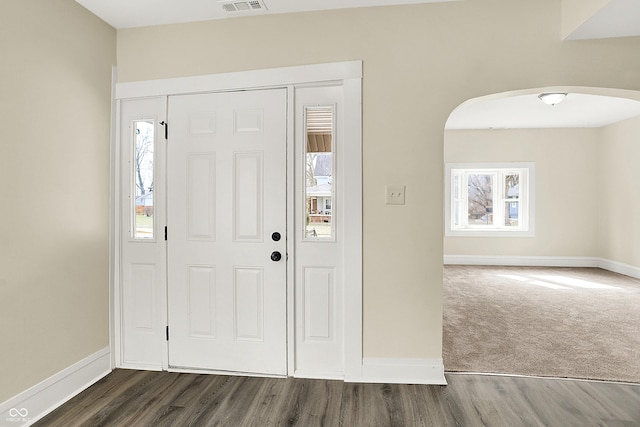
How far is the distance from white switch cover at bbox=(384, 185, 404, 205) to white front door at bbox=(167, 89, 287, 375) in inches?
28.7

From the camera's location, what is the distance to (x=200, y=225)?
2.72 m

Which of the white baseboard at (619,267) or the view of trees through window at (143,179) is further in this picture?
the white baseboard at (619,267)

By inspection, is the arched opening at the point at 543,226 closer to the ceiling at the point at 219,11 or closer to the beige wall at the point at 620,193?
the beige wall at the point at 620,193

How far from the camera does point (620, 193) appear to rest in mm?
6105

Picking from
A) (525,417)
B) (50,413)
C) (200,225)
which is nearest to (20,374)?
(50,413)

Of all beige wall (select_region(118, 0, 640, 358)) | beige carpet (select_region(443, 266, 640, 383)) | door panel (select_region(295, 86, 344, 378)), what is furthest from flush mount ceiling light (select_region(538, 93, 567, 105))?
door panel (select_region(295, 86, 344, 378))

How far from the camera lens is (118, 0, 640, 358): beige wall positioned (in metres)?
2.42

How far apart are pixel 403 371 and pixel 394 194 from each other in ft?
4.01

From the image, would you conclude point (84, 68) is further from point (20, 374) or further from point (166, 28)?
point (20, 374)

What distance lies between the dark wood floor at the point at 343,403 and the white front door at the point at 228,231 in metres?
0.27

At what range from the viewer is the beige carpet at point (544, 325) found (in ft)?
9.00

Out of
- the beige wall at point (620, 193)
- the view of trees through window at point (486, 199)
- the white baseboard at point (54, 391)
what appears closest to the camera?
the white baseboard at point (54, 391)

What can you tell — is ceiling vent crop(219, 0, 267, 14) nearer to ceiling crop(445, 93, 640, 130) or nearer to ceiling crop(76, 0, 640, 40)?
ceiling crop(76, 0, 640, 40)

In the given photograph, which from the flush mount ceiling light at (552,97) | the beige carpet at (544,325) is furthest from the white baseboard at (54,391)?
the flush mount ceiling light at (552,97)
